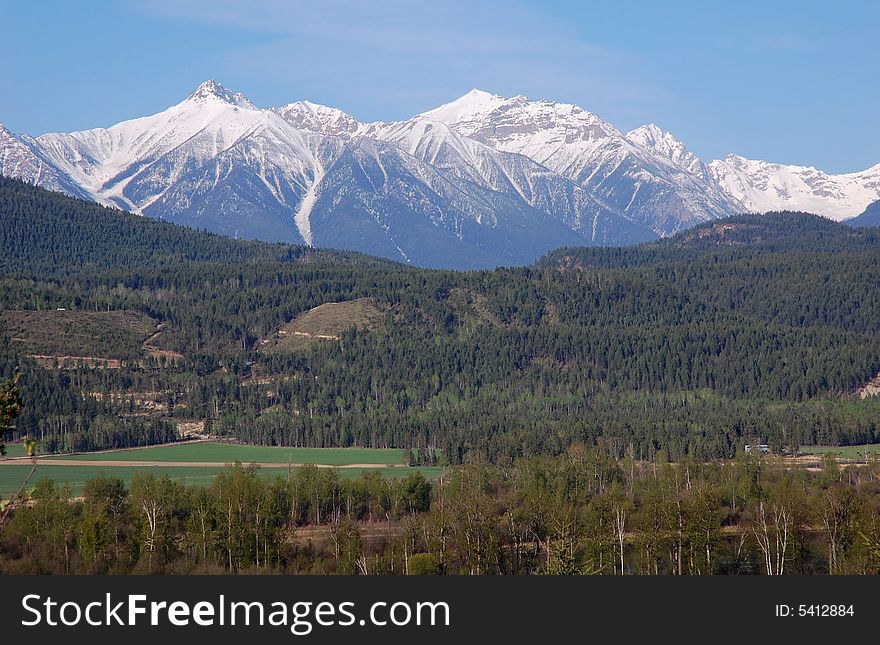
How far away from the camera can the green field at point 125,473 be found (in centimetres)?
17375

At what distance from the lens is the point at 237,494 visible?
4783 inches

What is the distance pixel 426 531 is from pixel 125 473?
80834 mm

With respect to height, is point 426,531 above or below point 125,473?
above

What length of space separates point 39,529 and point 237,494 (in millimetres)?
18563

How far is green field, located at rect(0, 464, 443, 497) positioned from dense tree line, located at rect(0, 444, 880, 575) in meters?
28.0

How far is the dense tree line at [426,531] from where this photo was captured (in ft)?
358

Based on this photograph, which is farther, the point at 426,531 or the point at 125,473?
the point at 125,473

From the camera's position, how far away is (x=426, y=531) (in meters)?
118

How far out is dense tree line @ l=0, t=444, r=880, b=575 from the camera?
10912cm

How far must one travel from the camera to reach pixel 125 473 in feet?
611

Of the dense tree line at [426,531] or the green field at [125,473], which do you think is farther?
the green field at [125,473]

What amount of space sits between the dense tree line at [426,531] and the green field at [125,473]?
27990 millimetres

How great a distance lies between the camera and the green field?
6841 inches

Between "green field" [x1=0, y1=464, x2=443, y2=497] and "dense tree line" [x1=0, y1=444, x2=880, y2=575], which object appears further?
"green field" [x1=0, y1=464, x2=443, y2=497]
